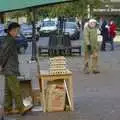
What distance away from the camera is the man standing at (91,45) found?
20.1m

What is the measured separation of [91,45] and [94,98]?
6.00 metres

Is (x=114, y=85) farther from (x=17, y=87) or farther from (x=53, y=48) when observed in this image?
(x=53, y=48)

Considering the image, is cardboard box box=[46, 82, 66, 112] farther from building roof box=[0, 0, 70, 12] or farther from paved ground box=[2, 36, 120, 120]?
building roof box=[0, 0, 70, 12]

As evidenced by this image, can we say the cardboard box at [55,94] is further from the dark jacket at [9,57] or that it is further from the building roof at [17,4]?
the building roof at [17,4]

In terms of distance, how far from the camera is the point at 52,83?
41.2ft

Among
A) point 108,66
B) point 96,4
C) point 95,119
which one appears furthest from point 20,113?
point 96,4

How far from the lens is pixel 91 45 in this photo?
66.4ft

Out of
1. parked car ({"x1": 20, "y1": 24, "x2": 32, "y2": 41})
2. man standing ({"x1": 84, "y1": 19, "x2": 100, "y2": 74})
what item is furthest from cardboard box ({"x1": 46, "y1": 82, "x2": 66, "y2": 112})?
parked car ({"x1": 20, "y1": 24, "x2": 32, "y2": 41})

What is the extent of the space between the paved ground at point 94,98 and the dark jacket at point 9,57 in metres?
1.00

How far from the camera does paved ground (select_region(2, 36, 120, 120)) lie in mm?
12078

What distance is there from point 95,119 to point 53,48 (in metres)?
18.4

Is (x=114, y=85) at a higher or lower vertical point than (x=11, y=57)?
lower

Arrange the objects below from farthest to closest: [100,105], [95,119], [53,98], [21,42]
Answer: [21,42], [100,105], [53,98], [95,119]

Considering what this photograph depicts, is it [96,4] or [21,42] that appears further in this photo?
[96,4]
